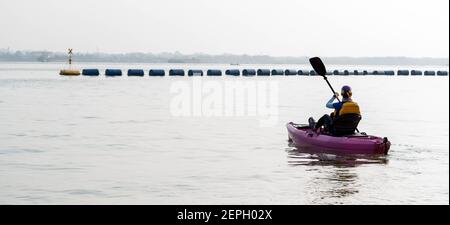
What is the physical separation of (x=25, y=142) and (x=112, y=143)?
2.85 metres

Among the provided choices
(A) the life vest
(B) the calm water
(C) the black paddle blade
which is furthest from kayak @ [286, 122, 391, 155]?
(C) the black paddle blade

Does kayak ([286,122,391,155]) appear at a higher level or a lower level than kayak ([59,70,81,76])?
lower

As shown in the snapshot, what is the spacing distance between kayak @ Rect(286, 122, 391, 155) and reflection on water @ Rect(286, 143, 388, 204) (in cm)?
20

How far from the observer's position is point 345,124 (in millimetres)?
24250

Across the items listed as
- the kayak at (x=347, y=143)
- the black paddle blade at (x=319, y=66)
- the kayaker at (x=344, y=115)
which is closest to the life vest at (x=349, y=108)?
the kayaker at (x=344, y=115)

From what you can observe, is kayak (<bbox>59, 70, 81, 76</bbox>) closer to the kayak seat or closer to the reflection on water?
the reflection on water

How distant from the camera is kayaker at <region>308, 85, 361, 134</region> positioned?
23.6m

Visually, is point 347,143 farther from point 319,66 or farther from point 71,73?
point 71,73

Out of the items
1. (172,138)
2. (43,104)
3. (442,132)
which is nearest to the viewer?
(172,138)

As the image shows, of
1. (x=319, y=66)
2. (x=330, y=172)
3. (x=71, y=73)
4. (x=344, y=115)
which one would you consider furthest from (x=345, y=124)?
(x=71, y=73)
